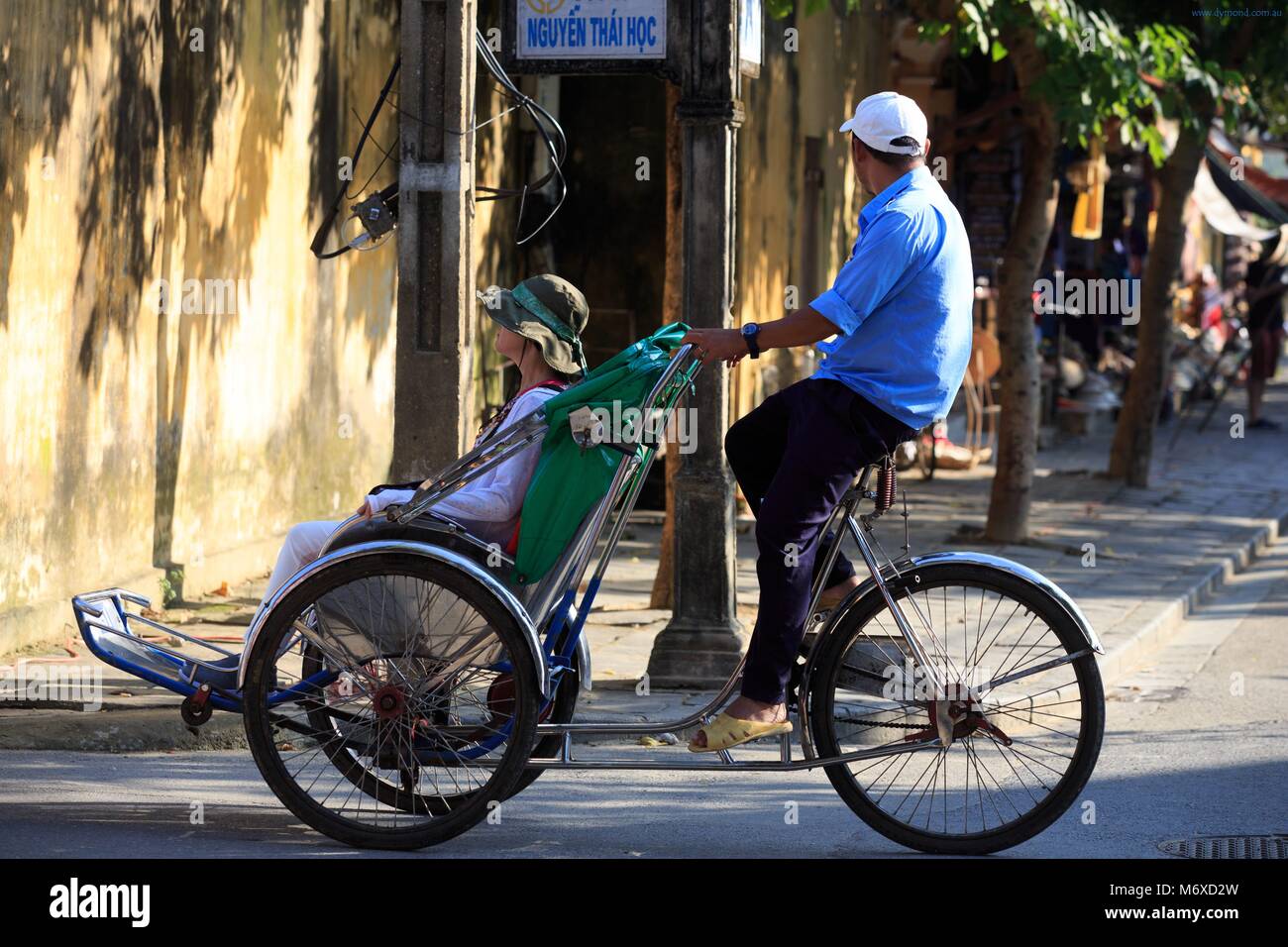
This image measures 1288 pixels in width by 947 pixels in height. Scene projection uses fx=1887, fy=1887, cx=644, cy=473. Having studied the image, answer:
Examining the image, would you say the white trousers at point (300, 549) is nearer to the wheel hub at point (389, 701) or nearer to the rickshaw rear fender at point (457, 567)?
the rickshaw rear fender at point (457, 567)

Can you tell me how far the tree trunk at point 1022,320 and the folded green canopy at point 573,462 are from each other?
7.21 meters

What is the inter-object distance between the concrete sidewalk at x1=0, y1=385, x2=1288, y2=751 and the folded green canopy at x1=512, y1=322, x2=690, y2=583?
1.85 meters

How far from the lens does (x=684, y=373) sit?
16.5 ft

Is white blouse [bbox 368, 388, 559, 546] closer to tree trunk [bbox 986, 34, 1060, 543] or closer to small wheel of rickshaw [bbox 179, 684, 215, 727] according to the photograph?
small wheel of rickshaw [bbox 179, 684, 215, 727]

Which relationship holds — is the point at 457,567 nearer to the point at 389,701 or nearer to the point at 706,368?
the point at 389,701

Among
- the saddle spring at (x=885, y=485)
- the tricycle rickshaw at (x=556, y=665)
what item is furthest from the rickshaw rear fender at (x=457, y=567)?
the saddle spring at (x=885, y=485)

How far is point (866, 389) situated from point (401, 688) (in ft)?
4.79

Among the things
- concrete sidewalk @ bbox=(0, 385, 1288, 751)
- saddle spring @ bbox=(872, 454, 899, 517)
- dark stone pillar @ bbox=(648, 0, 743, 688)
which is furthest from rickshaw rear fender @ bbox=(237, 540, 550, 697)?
dark stone pillar @ bbox=(648, 0, 743, 688)

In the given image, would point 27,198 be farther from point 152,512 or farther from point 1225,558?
point 1225,558

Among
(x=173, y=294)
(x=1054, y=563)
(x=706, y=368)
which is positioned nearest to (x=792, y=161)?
(x=1054, y=563)

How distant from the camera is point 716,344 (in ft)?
15.8

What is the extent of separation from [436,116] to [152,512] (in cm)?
279

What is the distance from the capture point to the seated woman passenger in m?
5.04

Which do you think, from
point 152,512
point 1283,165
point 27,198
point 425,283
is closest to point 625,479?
point 425,283
